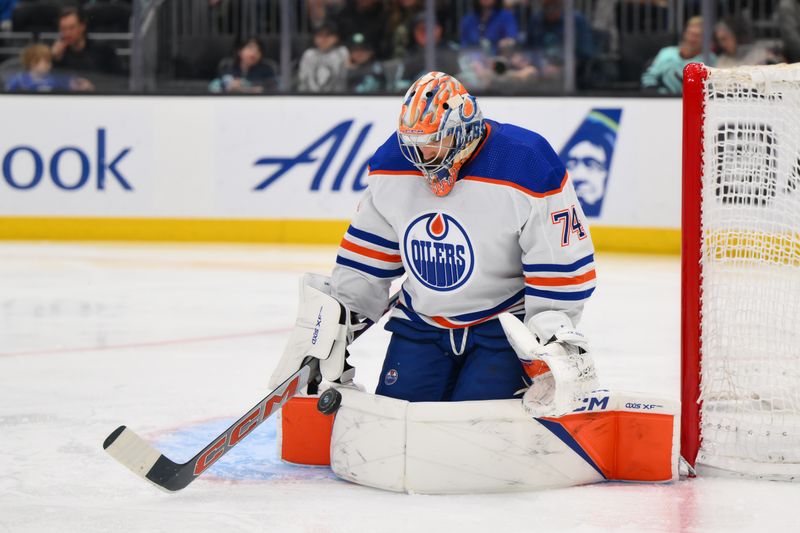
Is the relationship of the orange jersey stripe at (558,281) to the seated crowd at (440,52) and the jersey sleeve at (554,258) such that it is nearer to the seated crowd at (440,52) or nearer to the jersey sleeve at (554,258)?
the jersey sleeve at (554,258)

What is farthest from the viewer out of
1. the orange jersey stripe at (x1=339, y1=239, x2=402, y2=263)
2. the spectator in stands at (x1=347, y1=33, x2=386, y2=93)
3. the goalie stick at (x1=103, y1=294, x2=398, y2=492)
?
the spectator in stands at (x1=347, y1=33, x2=386, y2=93)

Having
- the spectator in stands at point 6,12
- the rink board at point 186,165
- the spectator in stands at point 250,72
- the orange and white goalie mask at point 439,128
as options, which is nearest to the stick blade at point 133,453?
the orange and white goalie mask at point 439,128

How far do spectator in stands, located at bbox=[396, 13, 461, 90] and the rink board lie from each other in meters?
0.30

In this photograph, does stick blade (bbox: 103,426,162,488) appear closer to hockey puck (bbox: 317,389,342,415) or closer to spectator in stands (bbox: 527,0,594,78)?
hockey puck (bbox: 317,389,342,415)

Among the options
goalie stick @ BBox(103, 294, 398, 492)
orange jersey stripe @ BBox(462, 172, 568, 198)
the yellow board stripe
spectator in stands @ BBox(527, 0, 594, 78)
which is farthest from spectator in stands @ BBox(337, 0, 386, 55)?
goalie stick @ BBox(103, 294, 398, 492)

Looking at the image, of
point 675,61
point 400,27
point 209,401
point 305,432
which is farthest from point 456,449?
point 400,27

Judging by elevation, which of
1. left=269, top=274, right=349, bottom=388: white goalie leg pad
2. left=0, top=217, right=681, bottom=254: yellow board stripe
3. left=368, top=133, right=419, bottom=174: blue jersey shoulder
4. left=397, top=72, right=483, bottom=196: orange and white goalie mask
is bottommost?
left=0, top=217, right=681, bottom=254: yellow board stripe

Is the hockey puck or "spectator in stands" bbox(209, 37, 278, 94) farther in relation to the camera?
"spectator in stands" bbox(209, 37, 278, 94)

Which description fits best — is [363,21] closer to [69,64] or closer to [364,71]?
[364,71]

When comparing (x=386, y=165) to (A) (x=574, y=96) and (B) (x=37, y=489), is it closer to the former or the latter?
(B) (x=37, y=489)

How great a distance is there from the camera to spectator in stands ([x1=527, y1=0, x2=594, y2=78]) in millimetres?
6953

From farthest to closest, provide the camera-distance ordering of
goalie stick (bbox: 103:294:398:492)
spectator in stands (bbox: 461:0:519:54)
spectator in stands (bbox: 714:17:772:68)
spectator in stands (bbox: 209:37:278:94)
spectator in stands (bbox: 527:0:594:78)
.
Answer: spectator in stands (bbox: 209:37:278:94) → spectator in stands (bbox: 461:0:519:54) → spectator in stands (bbox: 527:0:594:78) → spectator in stands (bbox: 714:17:772:68) → goalie stick (bbox: 103:294:398:492)

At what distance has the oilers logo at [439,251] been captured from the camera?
8.21 feet

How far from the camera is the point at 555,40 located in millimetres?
6984
